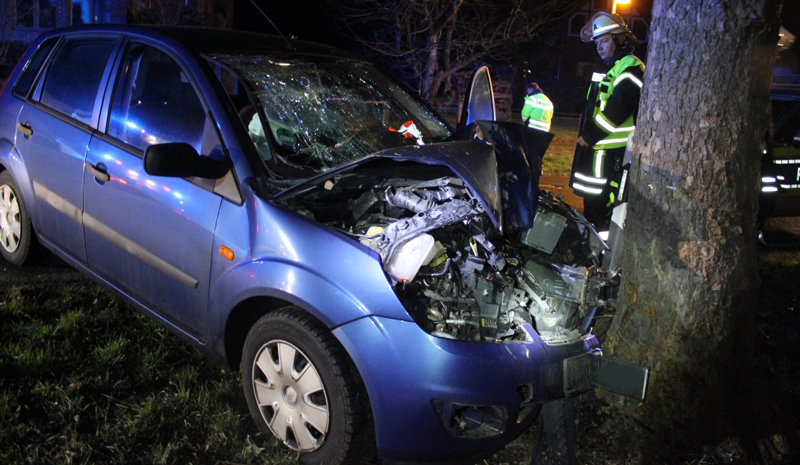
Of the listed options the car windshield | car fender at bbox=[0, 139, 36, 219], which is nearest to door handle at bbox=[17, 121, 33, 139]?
car fender at bbox=[0, 139, 36, 219]

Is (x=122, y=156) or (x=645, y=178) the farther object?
(x=122, y=156)

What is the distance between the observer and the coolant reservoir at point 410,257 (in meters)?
2.39

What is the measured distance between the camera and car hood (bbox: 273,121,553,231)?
2.39m

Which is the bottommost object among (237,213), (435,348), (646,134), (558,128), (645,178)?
(558,128)

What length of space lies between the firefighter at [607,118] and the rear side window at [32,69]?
3.69 meters

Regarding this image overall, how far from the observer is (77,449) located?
2.54 m

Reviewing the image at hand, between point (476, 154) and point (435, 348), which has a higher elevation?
point (476, 154)

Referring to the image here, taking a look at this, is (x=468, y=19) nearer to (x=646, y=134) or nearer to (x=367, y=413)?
(x=646, y=134)

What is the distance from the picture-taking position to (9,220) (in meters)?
4.16

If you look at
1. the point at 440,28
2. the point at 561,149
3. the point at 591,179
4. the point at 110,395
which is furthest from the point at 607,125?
the point at 440,28

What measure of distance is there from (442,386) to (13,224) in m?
3.33

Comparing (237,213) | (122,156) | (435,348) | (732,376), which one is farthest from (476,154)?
(122,156)

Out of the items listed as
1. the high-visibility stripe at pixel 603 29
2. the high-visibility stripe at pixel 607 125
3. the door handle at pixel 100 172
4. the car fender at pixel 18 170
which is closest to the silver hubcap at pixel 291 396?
the door handle at pixel 100 172

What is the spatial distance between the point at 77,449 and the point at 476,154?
6.49ft
